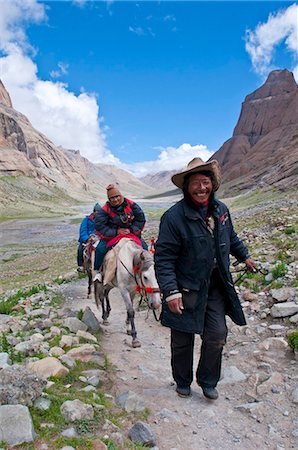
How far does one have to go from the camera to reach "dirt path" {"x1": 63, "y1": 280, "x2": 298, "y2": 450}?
4.01 m

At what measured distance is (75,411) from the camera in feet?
12.1

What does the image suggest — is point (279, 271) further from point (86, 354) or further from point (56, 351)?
point (56, 351)

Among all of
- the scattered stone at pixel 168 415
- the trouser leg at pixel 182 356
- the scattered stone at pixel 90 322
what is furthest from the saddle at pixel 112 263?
the scattered stone at pixel 168 415

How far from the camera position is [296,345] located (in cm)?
562

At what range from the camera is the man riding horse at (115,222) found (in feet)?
25.9

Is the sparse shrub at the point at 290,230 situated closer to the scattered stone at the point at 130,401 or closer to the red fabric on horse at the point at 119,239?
the red fabric on horse at the point at 119,239

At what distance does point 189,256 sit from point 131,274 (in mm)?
3398

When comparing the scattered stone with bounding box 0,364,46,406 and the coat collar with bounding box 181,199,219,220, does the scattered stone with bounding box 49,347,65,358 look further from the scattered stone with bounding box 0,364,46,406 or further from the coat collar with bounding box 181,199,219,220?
the coat collar with bounding box 181,199,219,220

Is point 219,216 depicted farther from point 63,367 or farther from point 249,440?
point 63,367

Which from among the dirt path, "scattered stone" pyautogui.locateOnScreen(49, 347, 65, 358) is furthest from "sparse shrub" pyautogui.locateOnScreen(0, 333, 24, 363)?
the dirt path

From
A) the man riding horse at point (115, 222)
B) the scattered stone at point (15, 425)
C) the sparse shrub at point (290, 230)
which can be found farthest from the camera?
the sparse shrub at point (290, 230)

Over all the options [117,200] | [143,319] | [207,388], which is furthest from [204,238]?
[143,319]

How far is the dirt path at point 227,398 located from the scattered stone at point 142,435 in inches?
5.9

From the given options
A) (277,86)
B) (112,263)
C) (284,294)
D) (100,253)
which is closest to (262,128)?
(277,86)
